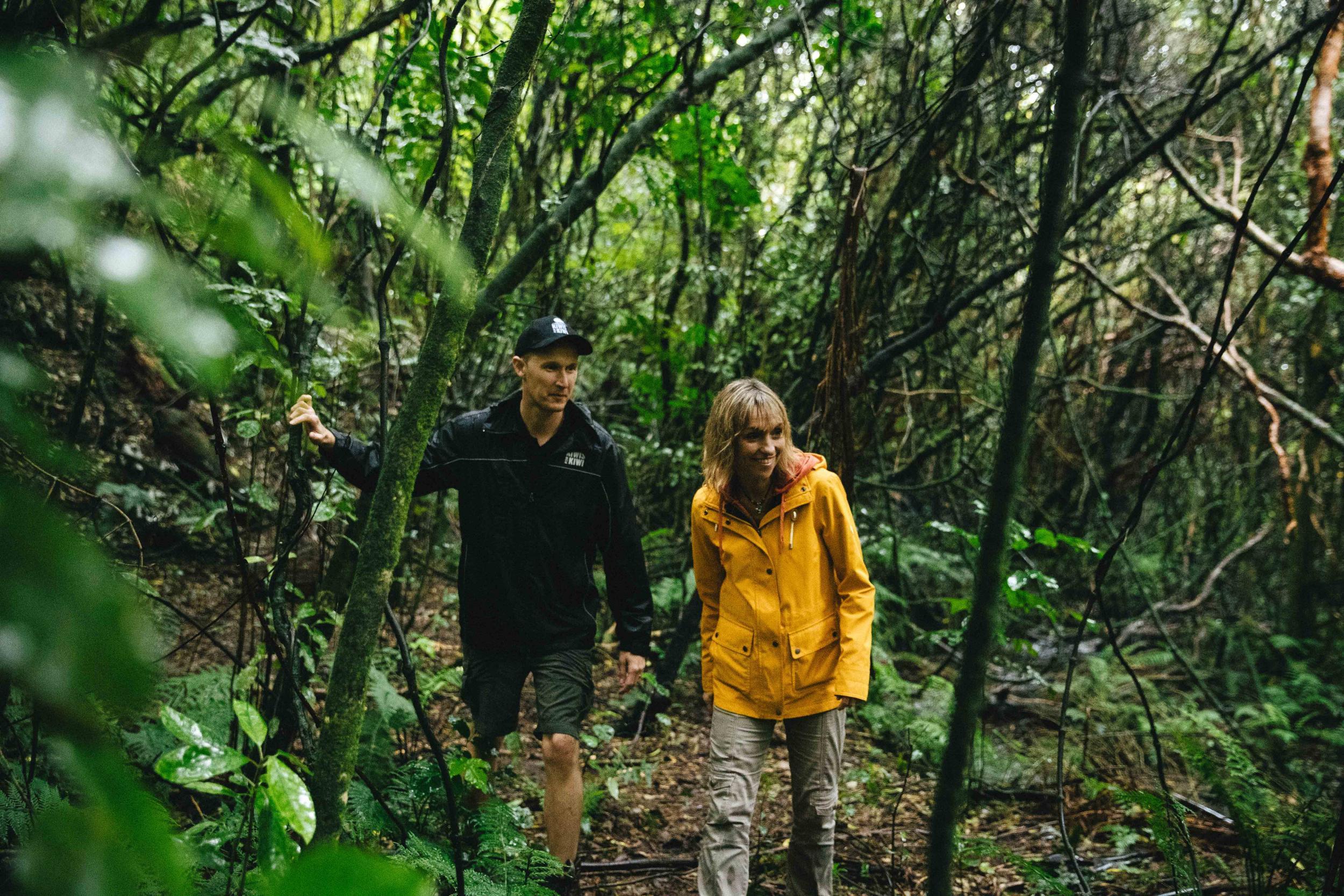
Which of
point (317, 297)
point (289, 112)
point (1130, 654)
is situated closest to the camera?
point (289, 112)

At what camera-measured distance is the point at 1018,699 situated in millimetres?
6949

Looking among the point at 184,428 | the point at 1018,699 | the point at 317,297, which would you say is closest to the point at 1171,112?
the point at 1018,699

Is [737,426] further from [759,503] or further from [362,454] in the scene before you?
[362,454]

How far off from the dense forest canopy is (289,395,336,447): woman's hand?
0.07 meters

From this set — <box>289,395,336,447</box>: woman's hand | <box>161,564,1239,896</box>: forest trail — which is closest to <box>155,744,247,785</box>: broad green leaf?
<box>289,395,336,447</box>: woman's hand

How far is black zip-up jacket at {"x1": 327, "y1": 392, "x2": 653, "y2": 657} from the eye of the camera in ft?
11.4

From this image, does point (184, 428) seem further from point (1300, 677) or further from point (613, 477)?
point (1300, 677)

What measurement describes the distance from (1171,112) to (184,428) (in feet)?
29.8

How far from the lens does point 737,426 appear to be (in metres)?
3.21

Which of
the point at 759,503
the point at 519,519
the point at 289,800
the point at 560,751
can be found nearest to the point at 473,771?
the point at 560,751

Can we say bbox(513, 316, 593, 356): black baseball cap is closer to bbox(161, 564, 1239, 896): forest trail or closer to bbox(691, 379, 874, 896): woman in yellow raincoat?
bbox(691, 379, 874, 896): woman in yellow raincoat

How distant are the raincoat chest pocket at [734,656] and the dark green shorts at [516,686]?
655 millimetres

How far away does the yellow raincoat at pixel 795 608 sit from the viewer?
3.07 metres

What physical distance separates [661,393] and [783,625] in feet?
11.9
